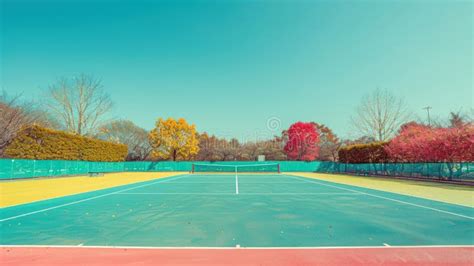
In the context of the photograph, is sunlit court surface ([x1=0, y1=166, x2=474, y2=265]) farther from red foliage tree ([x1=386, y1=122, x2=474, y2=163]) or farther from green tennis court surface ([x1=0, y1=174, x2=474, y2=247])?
red foliage tree ([x1=386, y1=122, x2=474, y2=163])

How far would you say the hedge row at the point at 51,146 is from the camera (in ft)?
79.4

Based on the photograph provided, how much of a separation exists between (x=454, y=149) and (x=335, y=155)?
110ft

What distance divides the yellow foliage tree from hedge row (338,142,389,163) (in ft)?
81.1

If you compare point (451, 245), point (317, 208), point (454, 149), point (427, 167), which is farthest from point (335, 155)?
point (451, 245)

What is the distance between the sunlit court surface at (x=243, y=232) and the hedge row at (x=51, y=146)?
19.3 m

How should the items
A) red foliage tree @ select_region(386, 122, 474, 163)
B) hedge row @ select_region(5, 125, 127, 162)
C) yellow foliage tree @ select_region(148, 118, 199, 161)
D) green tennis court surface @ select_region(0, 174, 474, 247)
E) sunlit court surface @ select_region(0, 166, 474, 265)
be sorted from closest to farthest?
sunlit court surface @ select_region(0, 166, 474, 265)
green tennis court surface @ select_region(0, 174, 474, 247)
red foliage tree @ select_region(386, 122, 474, 163)
hedge row @ select_region(5, 125, 127, 162)
yellow foliage tree @ select_region(148, 118, 199, 161)

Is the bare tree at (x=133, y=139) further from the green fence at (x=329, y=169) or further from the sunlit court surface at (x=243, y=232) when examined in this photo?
the sunlit court surface at (x=243, y=232)

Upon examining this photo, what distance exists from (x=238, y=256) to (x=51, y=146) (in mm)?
28513

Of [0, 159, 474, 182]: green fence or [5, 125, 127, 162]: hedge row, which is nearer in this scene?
[0, 159, 474, 182]: green fence

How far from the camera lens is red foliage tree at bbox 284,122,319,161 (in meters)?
53.3

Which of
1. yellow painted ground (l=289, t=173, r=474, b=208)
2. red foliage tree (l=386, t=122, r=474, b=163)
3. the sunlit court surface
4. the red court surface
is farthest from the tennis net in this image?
the red court surface

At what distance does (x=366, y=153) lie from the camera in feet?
112

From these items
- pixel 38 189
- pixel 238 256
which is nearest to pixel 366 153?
pixel 38 189

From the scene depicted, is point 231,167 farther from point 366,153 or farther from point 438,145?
point 438,145
